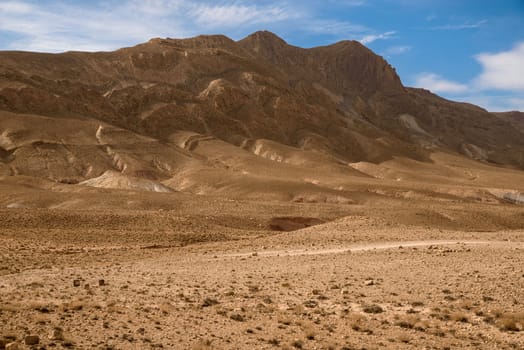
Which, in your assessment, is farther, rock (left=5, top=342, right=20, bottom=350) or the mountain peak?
the mountain peak

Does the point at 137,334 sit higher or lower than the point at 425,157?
lower

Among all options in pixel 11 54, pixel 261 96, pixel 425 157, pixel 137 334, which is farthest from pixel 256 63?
pixel 137 334

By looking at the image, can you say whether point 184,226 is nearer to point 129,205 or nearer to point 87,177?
point 129,205

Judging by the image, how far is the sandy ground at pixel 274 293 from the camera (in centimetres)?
1057

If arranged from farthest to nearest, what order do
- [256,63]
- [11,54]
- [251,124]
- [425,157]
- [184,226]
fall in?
[256,63] < [425,157] < [251,124] < [11,54] < [184,226]


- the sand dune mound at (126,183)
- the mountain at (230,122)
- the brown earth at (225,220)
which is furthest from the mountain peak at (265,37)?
the sand dune mound at (126,183)

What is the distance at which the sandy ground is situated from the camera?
34.7 feet

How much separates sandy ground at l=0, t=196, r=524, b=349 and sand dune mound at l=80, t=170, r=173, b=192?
3271 cm

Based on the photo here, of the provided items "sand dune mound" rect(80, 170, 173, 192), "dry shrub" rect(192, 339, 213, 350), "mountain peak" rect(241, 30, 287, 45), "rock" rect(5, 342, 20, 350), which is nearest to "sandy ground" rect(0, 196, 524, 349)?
"dry shrub" rect(192, 339, 213, 350)

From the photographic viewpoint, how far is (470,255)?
19.1 metres

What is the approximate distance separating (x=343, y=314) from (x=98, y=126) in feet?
257

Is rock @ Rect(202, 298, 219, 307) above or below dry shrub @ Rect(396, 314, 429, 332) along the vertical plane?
below

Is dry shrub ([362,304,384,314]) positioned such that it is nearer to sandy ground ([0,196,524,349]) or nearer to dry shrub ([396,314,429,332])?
sandy ground ([0,196,524,349])

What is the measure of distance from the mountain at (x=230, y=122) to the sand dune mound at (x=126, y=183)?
21 cm
